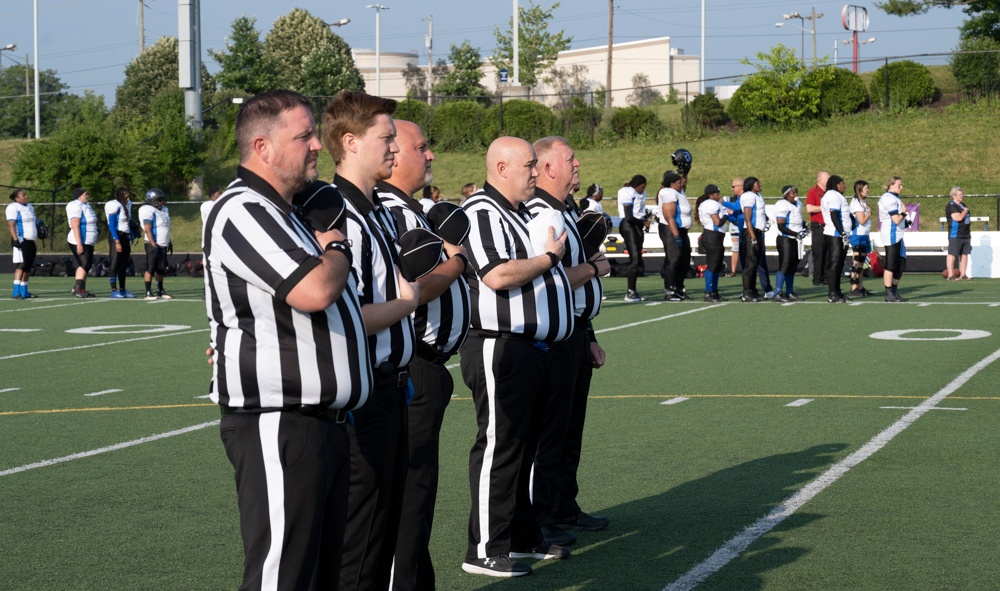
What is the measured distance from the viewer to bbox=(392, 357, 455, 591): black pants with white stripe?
4703 mm

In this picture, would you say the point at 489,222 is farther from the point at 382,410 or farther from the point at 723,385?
the point at 723,385

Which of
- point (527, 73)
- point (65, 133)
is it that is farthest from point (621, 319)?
point (527, 73)

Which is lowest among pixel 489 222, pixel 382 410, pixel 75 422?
pixel 75 422

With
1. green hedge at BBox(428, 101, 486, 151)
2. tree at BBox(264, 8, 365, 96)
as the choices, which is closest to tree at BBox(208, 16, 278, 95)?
tree at BBox(264, 8, 365, 96)

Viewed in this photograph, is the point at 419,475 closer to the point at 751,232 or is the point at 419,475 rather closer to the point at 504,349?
the point at 504,349

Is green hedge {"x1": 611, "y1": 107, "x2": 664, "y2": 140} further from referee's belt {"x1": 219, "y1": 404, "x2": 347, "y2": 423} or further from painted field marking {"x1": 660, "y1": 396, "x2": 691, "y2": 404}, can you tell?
referee's belt {"x1": 219, "y1": 404, "x2": 347, "y2": 423}

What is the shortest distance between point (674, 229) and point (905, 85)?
1268 inches

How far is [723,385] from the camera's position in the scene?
434 inches

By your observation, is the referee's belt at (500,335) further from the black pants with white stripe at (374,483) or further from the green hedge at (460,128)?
the green hedge at (460,128)

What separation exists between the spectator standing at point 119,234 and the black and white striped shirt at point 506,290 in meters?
16.6

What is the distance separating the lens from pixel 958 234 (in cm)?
2405

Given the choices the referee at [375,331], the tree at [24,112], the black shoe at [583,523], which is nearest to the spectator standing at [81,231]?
the black shoe at [583,523]

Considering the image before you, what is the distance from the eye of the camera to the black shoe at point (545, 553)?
5766mm

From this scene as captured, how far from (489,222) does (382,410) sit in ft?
5.53
